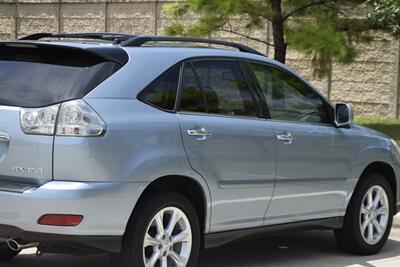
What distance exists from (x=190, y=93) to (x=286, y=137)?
3.18 ft

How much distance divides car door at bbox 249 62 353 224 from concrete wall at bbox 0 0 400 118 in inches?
447

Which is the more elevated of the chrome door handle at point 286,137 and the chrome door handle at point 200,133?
the chrome door handle at point 200,133

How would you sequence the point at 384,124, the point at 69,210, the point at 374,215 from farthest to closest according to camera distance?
the point at 384,124
the point at 374,215
the point at 69,210

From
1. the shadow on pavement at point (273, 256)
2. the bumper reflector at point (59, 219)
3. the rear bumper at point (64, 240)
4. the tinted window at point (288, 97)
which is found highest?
the tinted window at point (288, 97)

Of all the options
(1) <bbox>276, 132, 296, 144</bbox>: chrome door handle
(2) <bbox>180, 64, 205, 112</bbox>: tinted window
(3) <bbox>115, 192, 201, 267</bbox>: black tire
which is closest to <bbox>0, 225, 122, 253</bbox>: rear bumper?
(3) <bbox>115, 192, 201, 267</bbox>: black tire

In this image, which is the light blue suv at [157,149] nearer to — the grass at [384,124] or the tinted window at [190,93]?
the tinted window at [190,93]

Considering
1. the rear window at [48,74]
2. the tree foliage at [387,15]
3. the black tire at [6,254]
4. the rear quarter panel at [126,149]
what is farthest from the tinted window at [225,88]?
the tree foliage at [387,15]

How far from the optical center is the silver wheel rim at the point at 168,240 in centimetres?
536

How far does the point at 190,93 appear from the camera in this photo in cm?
574

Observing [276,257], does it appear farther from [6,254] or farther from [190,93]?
[6,254]

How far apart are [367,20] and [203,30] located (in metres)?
3.42

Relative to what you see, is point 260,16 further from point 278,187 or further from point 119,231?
point 119,231

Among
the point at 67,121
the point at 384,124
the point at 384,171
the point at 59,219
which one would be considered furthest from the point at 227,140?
the point at 384,124

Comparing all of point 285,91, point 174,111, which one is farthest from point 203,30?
point 174,111
